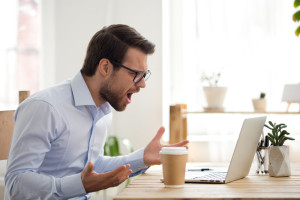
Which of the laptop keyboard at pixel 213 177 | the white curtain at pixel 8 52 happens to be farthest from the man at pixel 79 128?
the white curtain at pixel 8 52

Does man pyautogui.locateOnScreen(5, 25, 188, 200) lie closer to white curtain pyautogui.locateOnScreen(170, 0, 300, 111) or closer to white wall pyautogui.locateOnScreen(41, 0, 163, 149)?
white wall pyautogui.locateOnScreen(41, 0, 163, 149)

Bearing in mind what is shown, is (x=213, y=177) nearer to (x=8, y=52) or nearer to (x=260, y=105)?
(x=260, y=105)

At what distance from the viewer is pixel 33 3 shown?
12.3ft

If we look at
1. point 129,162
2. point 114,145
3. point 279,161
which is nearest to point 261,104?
point 114,145

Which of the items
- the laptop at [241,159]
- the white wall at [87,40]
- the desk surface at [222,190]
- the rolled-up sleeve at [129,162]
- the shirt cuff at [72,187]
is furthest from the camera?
the white wall at [87,40]

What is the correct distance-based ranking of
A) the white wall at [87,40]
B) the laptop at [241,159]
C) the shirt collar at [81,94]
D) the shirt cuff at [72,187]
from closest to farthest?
1. the shirt cuff at [72,187]
2. the laptop at [241,159]
3. the shirt collar at [81,94]
4. the white wall at [87,40]

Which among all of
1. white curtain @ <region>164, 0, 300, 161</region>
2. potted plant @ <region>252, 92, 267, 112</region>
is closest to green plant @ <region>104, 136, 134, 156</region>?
white curtain @ <region>164, 0, 300, 161</region>

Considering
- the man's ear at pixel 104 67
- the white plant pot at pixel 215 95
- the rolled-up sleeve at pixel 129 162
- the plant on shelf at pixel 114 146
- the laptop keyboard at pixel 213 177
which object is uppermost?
the man's ear at pixel 104 67

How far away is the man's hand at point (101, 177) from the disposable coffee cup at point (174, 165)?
16cm

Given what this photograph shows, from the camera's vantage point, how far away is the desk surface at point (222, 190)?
4.72 ft

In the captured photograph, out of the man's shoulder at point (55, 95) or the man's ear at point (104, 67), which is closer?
the man's shoulder at point (55, 95)

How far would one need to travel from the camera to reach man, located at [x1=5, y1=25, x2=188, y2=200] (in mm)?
1604

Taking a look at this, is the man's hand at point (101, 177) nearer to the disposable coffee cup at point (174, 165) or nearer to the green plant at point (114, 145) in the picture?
the disposable coffee cup at point (174, 165)

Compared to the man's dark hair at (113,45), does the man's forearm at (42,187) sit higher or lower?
lower
